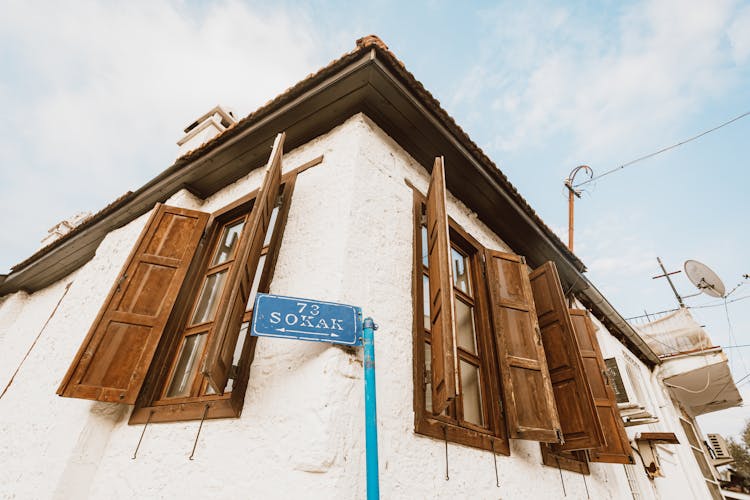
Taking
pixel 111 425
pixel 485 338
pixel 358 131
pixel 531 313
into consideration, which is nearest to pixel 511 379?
pixel 485 338

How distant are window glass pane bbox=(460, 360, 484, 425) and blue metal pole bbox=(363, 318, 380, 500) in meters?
1.36

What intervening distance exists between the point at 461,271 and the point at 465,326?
0.60 meters

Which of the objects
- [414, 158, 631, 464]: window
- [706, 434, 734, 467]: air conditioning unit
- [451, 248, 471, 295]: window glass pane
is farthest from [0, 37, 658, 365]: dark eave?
[706, 434, 734, 467]: air conditioning unit

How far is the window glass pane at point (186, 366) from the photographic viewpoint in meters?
2.71

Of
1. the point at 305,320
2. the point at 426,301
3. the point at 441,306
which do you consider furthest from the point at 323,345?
the point at 426,301

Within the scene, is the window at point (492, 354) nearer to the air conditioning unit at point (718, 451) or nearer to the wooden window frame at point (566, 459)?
the wooden window frame at point (566, 459)

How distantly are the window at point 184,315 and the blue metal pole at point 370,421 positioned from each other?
0.74 metres

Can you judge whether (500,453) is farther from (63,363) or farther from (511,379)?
(63,363)

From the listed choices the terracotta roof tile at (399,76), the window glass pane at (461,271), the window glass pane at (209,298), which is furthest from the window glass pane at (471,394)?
the window glass pane at (209,298)

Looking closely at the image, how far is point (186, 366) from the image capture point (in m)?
2.82

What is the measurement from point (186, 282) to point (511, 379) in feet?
9.68

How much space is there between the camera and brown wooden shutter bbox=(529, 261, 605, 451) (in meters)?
3.11

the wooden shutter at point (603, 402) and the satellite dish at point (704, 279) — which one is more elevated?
the satellite dish at point (704, 279)

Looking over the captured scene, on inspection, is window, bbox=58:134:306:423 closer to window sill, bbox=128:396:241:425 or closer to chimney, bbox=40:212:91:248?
window sill, bbox=128:396:241:425
